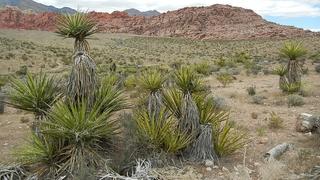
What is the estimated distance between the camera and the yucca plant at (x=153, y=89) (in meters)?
8.54

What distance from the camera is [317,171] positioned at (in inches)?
293

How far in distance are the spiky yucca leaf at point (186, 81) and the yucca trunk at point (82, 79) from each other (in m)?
1.61

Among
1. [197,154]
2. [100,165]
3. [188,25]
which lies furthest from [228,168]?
[188,25]

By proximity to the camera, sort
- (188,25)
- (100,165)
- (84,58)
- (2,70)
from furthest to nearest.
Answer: (188,25)
(2,70)
(84,58)
(100,165)

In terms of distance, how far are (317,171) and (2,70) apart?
25.3m

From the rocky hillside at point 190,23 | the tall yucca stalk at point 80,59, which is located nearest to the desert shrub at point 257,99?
the tall yucca stalk at point 80,59

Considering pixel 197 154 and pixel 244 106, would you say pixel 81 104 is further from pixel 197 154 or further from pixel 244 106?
pixel 244 106

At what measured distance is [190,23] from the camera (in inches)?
4557

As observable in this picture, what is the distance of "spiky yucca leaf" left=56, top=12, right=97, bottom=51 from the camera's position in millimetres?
7895

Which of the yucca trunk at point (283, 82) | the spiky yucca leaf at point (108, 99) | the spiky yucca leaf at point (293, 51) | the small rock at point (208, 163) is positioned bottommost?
the small rock at point (208, 163)

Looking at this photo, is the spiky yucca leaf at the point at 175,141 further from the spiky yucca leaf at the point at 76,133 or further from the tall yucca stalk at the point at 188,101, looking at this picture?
the spiky yucca leaf at the point at 76,133

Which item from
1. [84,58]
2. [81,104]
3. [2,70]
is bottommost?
[2,70]

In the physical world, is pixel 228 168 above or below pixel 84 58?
below

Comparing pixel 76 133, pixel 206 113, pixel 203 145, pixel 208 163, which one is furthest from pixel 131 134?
pixel 206 113
